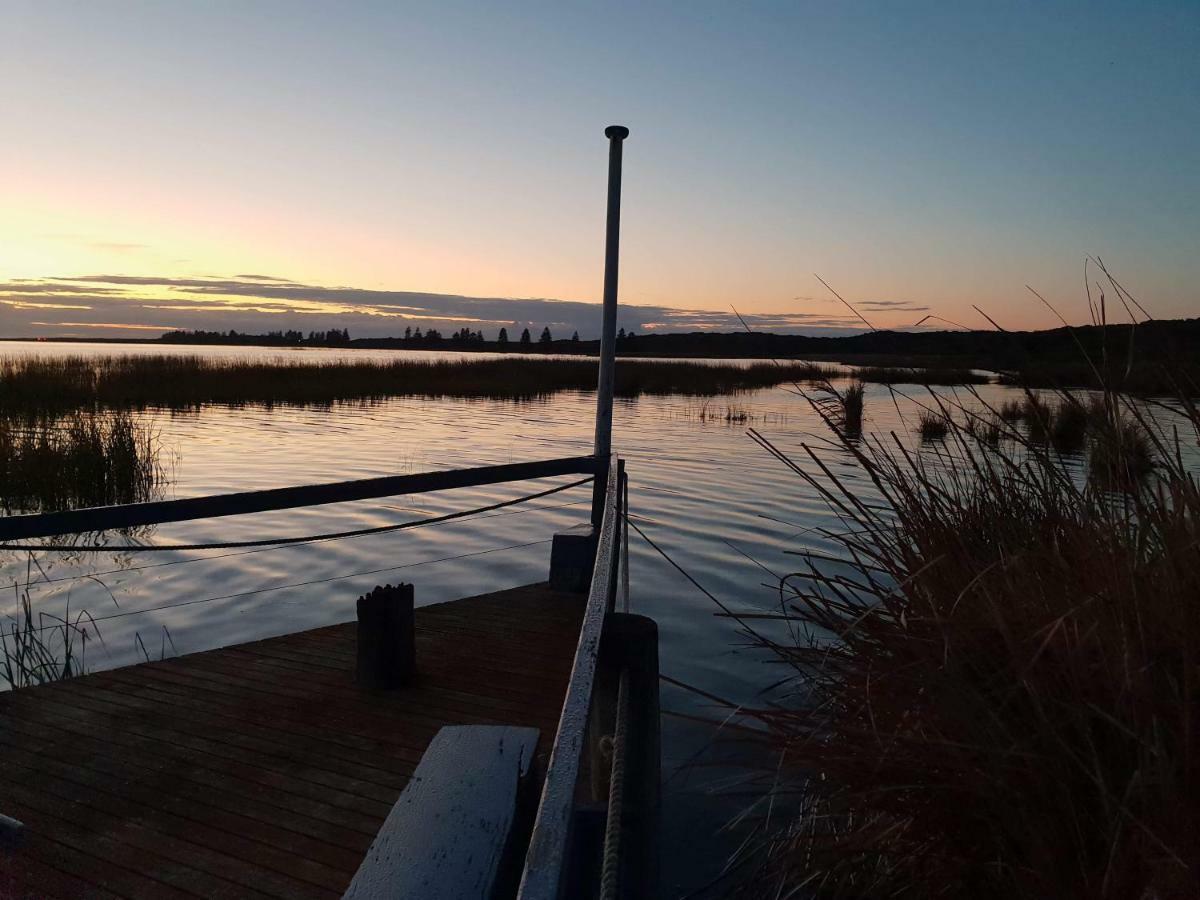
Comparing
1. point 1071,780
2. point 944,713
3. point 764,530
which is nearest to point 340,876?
point 944,713

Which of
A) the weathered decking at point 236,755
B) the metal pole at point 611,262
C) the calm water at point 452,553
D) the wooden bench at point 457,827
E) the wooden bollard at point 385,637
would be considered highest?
the metal pole at point 611,262

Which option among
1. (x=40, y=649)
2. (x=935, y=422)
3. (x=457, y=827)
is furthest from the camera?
(x=935, y=422)

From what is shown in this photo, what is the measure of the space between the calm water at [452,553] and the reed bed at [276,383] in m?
3.43

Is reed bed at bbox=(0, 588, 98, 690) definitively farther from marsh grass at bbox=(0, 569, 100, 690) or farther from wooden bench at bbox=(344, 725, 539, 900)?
wooden bench at bbox=(344, 725, 539, 900)

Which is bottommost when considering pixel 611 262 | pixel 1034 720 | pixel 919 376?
pixel 1034 720

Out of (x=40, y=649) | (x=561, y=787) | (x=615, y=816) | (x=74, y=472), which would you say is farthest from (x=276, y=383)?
(x=561, y=787)

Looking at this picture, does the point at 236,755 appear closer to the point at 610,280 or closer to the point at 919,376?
the point at 919,376

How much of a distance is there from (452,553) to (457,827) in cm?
876

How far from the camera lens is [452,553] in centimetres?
1063

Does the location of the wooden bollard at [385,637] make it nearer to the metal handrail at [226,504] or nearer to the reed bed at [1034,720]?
the metal handrail at [226,504]

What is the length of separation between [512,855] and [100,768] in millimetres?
2347

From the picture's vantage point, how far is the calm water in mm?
6730

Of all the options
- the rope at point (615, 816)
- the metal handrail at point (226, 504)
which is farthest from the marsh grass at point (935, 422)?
the metal handrail at point (226, 504)

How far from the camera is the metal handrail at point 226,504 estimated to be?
11.0 ft
